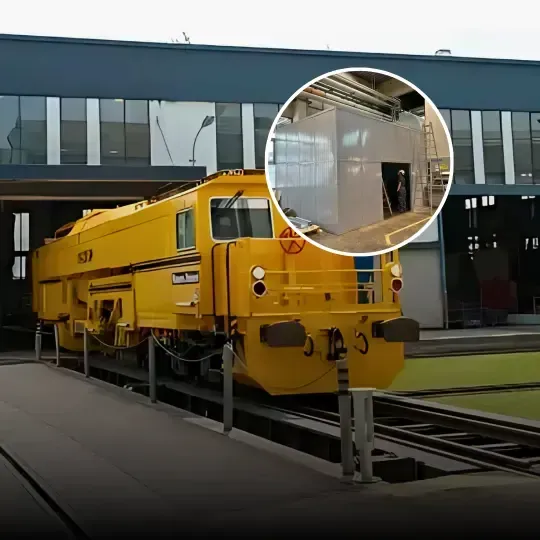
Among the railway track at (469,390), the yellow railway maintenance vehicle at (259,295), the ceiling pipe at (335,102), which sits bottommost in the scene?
the railway track at (469,390)

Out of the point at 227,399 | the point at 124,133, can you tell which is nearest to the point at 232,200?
the point at 227,399

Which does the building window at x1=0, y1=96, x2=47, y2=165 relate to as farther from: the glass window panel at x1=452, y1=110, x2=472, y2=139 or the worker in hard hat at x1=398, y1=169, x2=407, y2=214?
the worker in hard hat at x1=398, y1=169, x2=407, y2=214

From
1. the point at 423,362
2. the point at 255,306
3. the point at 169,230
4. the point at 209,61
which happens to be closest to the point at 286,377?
the point at 255,306

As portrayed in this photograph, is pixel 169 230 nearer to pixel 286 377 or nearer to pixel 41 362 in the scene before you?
pixel 286 377

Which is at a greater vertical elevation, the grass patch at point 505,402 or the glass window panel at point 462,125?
the glass window panel at point 462,125

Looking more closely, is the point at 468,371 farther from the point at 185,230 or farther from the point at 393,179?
the point at 393,179

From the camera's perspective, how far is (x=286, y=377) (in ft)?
33.2

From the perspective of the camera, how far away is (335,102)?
411 cm

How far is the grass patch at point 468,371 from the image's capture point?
46.7ft

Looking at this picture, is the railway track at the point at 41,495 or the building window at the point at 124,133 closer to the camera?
the railway track at the point at 41,495

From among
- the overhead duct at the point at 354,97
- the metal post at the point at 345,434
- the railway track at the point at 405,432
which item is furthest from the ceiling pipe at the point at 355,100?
the railway track at the point at 405,432

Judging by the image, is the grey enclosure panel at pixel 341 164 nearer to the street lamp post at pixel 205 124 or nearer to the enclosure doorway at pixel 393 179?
the enclosure doorway at pixel 393 179

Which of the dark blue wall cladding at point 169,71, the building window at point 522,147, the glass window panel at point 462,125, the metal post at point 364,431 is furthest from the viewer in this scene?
the building window at point 522,147

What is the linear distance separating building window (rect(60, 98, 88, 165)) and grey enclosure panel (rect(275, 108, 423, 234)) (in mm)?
20771
